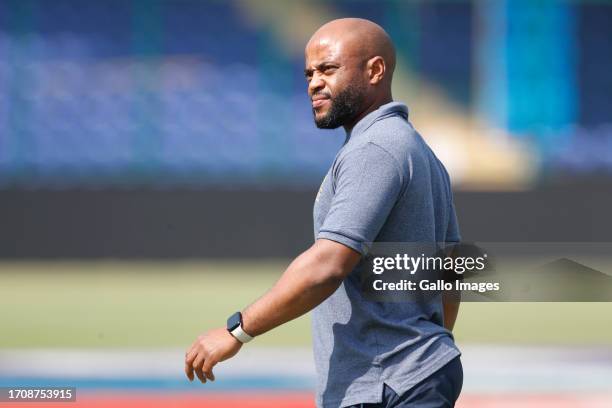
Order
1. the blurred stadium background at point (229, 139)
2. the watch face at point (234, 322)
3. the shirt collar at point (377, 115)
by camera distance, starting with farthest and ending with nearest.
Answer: the blurred stadium background at point (229, 139) → the shirt collar at point (377, 115) → the watch face at point (234, 322)

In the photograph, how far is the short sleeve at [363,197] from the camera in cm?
295

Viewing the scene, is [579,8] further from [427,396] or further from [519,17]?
[427,396]

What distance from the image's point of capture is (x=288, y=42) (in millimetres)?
19531

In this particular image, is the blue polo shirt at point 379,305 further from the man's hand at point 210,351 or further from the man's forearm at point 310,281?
the man's hand at point 210,351

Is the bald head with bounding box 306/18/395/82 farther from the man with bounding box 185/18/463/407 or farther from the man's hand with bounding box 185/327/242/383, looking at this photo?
the man's hand with bounding box 185/327/242/383

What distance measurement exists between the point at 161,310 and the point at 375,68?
33.7 ft

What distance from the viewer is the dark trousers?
3.09 metres

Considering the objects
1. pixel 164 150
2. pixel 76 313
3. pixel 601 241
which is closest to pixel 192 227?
pixel 164 150

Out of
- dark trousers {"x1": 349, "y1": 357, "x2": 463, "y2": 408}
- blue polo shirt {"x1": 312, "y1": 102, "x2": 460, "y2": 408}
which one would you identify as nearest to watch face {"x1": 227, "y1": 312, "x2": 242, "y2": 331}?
blue polo shirt {"x1": 312, "y1": 102, "x2": 460, "y2": 408}

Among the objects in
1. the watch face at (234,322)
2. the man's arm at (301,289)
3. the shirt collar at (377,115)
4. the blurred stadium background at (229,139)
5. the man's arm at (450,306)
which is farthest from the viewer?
the blurred stadium background at (229,139)

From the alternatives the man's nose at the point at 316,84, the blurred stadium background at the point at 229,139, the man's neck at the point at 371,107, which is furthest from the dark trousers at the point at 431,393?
the blurred stadium background at the point at 229,139

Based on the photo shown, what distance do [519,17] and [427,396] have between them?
16.8 meters

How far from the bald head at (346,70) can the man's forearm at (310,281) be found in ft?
1.58

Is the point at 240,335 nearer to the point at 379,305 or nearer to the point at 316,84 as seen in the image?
the point at 379,305
